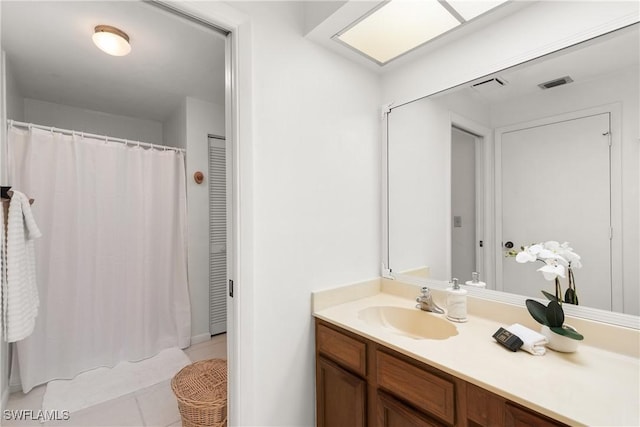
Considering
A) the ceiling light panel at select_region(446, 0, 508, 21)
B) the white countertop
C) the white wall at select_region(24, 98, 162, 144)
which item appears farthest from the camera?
the white wall at select_region(24, 98, 162, 144)

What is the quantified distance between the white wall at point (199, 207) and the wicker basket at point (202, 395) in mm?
1082

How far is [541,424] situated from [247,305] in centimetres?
103

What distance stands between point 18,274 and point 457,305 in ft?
7.26

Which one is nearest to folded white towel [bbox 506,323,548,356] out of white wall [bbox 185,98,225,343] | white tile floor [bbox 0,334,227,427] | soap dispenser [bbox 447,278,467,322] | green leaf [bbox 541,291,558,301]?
green leaf [bbox 541,291,558,301]

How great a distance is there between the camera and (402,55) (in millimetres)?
1562

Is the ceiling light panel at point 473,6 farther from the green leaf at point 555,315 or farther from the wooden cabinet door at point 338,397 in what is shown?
the wooden cabinet door at point 338,397

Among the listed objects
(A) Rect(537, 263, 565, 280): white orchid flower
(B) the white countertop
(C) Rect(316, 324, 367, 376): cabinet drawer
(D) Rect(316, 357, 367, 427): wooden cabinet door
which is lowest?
(D) Rect(316, 357, 367, 427): wooden cabinet door

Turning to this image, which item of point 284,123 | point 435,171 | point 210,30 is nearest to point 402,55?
point 435,171

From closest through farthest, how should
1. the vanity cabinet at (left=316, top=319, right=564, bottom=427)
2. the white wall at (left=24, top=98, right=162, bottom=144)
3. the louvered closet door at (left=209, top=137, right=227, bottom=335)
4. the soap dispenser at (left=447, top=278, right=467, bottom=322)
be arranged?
1. the vanity cabinet at (left=316, top=319, right=564, bottom=427)
2. the soap dispenser at (left=447, top=278, right=467, bottom=322)
3. the white wall at (left=24, top=98, right=162, bottom=144)
4. the louvered closet door at (left=209, top=137, right=227, bottom=335)

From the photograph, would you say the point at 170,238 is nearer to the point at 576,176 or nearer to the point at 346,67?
the point at 346,67

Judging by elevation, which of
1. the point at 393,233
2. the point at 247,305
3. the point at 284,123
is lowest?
the point at 247,305

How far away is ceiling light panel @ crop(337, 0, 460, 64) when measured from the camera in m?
1.25

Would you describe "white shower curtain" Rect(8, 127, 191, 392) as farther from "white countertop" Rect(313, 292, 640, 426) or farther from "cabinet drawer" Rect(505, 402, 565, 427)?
"cabinet drawer" Rect(505, 402, 565, 427)

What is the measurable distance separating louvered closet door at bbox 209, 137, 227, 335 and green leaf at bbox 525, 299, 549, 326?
8.66 feet
